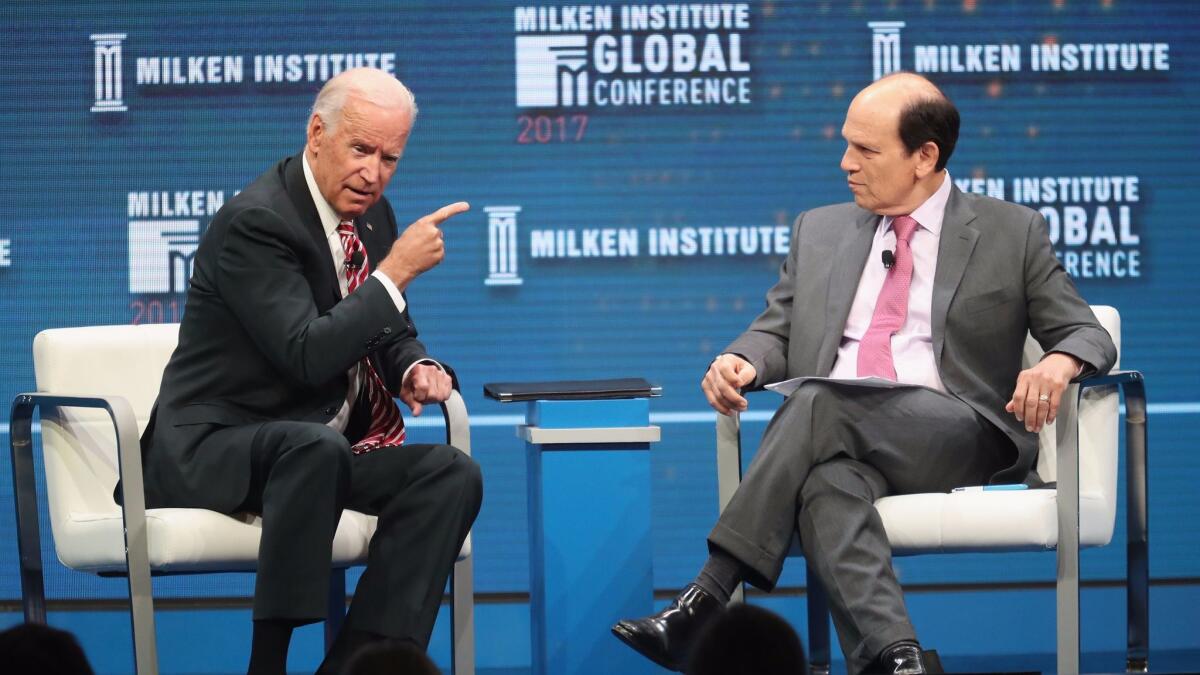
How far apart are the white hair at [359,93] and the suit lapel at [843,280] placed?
0.99 meters

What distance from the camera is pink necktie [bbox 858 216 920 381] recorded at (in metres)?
3.14

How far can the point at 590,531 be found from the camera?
322 cm

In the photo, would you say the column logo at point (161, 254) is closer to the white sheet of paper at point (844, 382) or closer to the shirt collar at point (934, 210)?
the white sheet of paper at point (844, 382)

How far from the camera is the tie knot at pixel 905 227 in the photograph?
10.7ft

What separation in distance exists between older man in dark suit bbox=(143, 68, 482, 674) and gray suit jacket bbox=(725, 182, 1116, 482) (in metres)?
0.75

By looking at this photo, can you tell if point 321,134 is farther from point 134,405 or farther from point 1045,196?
point 1045,196

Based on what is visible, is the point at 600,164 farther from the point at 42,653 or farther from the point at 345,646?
the point at 42,653

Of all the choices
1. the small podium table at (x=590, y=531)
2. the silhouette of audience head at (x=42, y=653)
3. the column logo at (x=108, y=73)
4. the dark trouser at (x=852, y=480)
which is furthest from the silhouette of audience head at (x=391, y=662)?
the column logo at (x=108, y=73)

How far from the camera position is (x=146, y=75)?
4.27m

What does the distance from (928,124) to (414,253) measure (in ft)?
3.79

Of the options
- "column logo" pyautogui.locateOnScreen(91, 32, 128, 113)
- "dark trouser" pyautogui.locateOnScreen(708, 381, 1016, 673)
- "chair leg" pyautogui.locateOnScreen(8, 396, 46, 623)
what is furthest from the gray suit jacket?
"column logo" pyautogui.locateOnScreen(91, 32, 128, 113)

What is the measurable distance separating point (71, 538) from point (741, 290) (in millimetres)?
2058

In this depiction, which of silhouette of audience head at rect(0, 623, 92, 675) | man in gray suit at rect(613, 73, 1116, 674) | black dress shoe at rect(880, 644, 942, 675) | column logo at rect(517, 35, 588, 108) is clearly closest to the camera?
silhouette of audience head at rect(0, 623, 92, 675)

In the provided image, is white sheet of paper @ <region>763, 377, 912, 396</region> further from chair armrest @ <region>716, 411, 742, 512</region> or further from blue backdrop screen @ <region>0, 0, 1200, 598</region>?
blue backdrop screen @ <region>0, 0, 1200, 598</region>
